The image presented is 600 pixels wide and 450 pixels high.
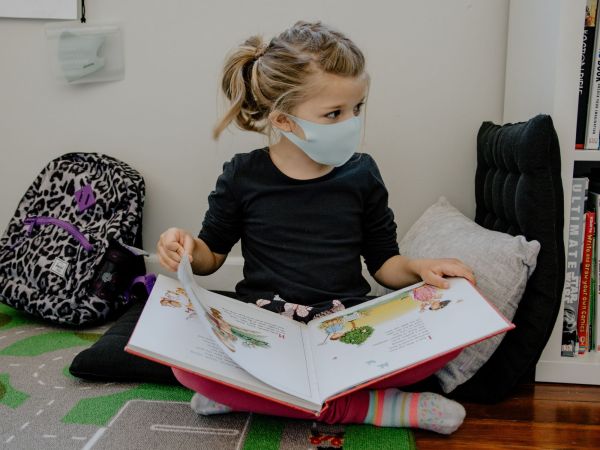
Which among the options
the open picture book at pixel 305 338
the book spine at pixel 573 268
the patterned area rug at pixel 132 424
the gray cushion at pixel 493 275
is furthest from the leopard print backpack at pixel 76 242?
the book spine at pixel 573 268

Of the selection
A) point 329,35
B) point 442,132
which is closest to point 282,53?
point 329,35

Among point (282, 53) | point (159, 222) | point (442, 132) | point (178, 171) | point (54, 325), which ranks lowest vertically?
point (54, 325)

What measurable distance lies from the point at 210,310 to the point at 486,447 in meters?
0.43

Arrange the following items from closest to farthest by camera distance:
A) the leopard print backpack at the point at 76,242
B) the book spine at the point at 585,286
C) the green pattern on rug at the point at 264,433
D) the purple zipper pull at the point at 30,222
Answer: the green pattern on rug at the point at 264,433
the book spine at the point at 585,286
the leopard print backpack at the point at 76,242
the purple zipper pull at the point at 30,222

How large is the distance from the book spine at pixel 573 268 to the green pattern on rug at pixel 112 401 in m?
0.66

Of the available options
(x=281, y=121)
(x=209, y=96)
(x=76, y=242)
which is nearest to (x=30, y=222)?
(x=76, y=242)

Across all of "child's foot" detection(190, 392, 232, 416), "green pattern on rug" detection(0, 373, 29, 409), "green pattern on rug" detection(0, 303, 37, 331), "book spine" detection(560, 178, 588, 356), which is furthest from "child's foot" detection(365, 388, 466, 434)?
"green pattern on rug" detection(0, 303, 37, 331)

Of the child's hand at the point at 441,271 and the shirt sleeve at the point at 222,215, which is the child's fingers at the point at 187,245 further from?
the child's hand at the point at 441,271

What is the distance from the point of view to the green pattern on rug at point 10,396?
2.98 ft

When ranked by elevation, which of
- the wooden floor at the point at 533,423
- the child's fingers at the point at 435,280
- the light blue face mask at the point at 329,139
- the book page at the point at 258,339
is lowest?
the wooden floor at the point at 533,423

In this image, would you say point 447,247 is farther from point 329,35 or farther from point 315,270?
point 329,35

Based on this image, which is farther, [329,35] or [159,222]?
[159,222]

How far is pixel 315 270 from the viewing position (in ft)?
3.26

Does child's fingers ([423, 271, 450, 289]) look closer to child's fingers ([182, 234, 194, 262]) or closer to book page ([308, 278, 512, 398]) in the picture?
book page ([308, 278, 512, 398])
